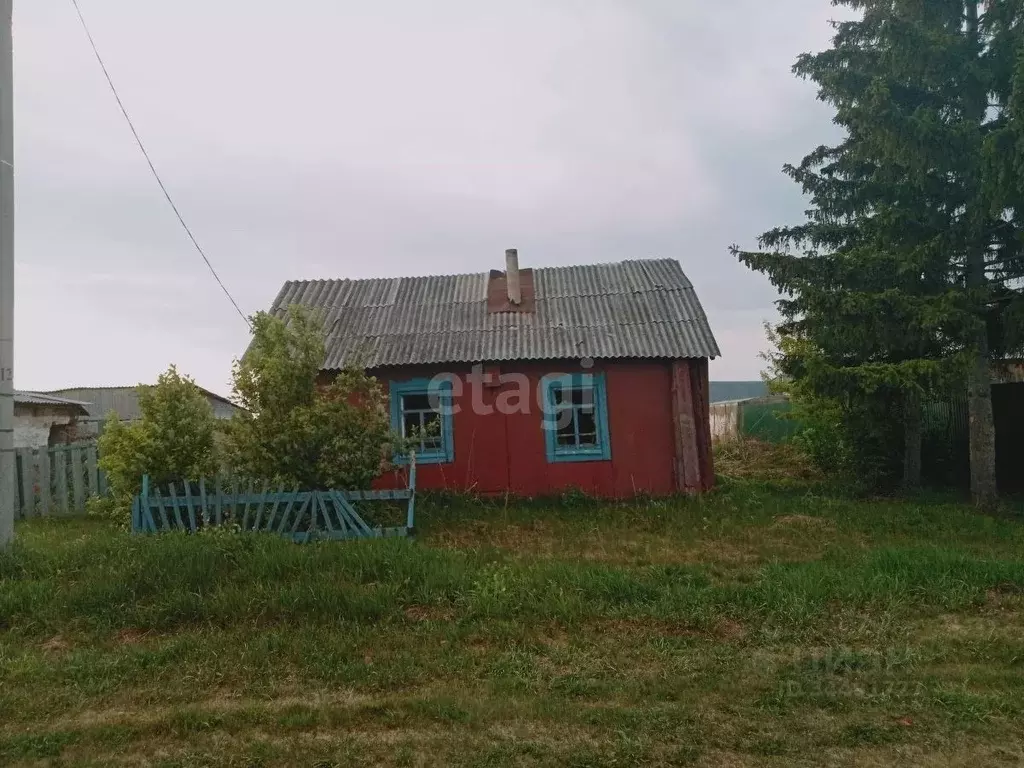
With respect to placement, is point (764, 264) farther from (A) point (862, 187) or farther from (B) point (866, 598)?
(B) point (866, 598)

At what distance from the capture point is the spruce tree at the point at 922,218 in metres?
9.62

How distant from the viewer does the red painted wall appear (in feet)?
38.5

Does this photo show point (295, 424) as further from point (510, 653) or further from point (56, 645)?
point (510, 653)

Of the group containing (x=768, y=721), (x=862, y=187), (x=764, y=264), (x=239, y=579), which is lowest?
(x=768, y=721)

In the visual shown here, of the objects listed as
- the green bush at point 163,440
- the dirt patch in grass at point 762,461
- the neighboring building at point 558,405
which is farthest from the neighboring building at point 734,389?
the green bush at point 163,440

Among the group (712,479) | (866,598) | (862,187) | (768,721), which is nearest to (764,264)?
(862,187)

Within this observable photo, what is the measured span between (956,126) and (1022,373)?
9561 mm

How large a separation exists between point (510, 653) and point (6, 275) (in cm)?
625

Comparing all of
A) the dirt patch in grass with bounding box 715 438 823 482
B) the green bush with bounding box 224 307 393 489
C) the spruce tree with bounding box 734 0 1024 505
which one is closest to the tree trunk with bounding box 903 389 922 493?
the spruce tree with bounding box 734 0 1024 505

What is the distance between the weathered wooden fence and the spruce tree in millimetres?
10822

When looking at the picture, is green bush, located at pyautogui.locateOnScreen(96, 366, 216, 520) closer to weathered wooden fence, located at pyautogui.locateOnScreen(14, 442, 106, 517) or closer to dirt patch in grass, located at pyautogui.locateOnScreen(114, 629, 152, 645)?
dirt patch in grass, located at pyautogui.locateOnScreen(114, 629, 152, 645)

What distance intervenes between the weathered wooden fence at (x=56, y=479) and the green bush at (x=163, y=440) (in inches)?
135

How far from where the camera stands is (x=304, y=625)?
5.52 m

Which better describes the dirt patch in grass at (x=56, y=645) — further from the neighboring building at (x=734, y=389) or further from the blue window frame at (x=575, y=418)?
the neighboring building at (x=734, y=389)
